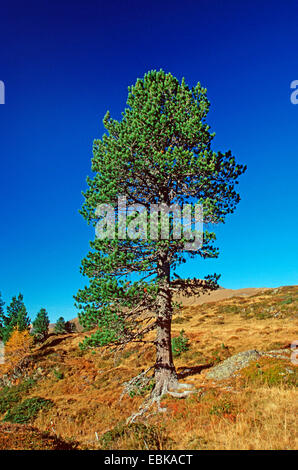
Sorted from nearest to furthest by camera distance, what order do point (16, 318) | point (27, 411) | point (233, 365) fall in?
1. point (233, 365)
2. point (27, 411)
3. point (16, 318)

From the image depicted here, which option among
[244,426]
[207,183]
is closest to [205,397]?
[244,426]

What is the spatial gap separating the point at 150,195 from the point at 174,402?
9081 mm

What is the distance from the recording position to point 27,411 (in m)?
19.4

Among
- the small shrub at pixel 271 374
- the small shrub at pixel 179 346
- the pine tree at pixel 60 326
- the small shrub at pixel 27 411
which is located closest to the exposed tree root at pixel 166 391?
the small shrub at pixel 271 374

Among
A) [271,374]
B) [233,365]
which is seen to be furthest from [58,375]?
[271,374]

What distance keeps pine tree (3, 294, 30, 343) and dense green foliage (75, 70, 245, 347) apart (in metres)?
42.2

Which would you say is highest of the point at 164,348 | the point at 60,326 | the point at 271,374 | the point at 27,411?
the point at 164,348

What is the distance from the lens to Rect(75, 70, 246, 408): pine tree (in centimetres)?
1083

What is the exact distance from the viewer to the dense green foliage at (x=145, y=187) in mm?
Result: 10797

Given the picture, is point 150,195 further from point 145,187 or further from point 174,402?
point 174,402

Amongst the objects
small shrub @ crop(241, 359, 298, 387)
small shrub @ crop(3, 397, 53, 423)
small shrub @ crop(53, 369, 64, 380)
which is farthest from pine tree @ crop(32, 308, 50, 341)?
small shrub @ crop(241, 359, 298, 387)

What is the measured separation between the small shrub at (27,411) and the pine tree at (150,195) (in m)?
12.3

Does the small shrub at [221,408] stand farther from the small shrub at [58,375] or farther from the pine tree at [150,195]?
the small shrub at [58,375]

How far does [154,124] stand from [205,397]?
11.5m
